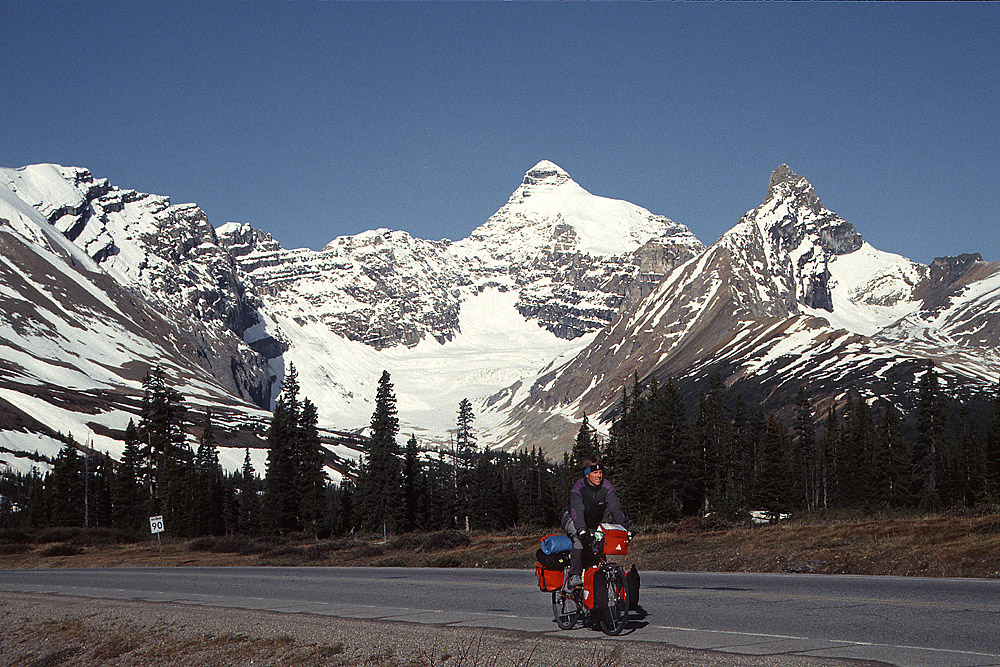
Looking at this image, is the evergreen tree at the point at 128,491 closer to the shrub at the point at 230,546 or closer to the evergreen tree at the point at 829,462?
the shrub at the point at 230,546

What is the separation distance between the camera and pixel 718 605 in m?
16.8

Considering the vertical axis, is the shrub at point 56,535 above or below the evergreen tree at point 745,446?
below

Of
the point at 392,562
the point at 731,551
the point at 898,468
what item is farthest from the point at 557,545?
the point at 898,468

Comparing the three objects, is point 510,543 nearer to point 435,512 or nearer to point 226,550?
point 226,550

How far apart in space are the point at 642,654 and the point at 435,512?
9666 cm

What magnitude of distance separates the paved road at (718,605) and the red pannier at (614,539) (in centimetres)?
125

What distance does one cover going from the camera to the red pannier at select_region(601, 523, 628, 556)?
14375 millimetres

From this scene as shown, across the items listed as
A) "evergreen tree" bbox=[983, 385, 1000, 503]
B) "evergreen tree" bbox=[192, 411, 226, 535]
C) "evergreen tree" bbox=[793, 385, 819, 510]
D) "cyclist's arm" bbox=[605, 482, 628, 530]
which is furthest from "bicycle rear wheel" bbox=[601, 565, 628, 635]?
"evergreen tree" bbox=[793, 385, 819, 510]

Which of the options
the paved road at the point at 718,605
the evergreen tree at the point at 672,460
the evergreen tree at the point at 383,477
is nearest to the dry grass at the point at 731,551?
the paved road at the point at 718,605

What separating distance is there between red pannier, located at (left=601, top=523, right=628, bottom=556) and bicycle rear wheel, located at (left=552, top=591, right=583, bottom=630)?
3.92 feet

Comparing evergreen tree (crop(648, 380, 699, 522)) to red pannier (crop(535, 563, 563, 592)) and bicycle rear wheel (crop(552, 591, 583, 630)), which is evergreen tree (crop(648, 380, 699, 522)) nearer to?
bicycle rear wheel (crop(552, 591, 583, 630))

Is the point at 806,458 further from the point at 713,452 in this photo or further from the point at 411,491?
the point at 411,491

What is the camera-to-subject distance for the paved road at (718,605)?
1265 cm

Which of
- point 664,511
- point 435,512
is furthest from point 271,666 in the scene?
point 435,512
